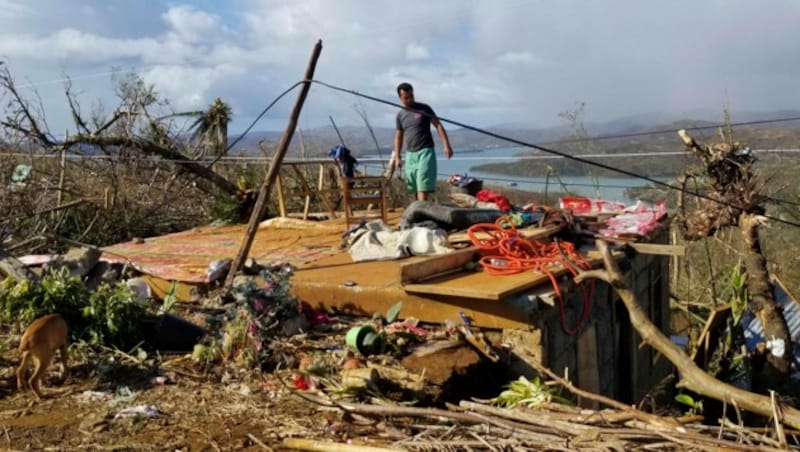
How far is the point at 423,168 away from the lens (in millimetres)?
7730

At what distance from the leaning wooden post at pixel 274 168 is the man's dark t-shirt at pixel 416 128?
1990 millimetres

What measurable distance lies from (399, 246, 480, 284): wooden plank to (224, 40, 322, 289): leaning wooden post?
4.29 feet

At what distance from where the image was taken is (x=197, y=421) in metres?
3.68

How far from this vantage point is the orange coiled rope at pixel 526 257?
16.8 feet

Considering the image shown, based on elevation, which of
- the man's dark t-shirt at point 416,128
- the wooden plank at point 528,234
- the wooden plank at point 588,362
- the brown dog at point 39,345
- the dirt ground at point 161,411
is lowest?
the wooden plank at point 588,362

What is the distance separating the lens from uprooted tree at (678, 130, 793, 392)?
527cm

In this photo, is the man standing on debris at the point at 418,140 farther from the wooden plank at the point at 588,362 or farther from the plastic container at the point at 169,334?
the plastic container at the point at 169,334

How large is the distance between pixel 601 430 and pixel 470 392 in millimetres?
1325

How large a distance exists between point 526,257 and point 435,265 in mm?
730

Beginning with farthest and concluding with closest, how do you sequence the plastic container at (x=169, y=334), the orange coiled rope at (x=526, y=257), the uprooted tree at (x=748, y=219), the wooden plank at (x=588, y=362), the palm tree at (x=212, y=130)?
the palm tree at (x=212, y=130)
the wooden plank at (x=588, y=362)
the uprooted tree at (x=748, y=219)
the orange coiled rope at (x=526, y=257)
the plastic container at (x=169, y=334)

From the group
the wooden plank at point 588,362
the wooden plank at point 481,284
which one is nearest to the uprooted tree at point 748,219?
the wooden plank at point 588,362

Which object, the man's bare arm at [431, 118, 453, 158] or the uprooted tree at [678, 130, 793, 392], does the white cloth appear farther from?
the uprooted tree at [678, 130, 793, 392]

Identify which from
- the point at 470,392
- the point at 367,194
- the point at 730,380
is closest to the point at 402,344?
the point at 470,392

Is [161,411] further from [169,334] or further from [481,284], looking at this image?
[481,284]
